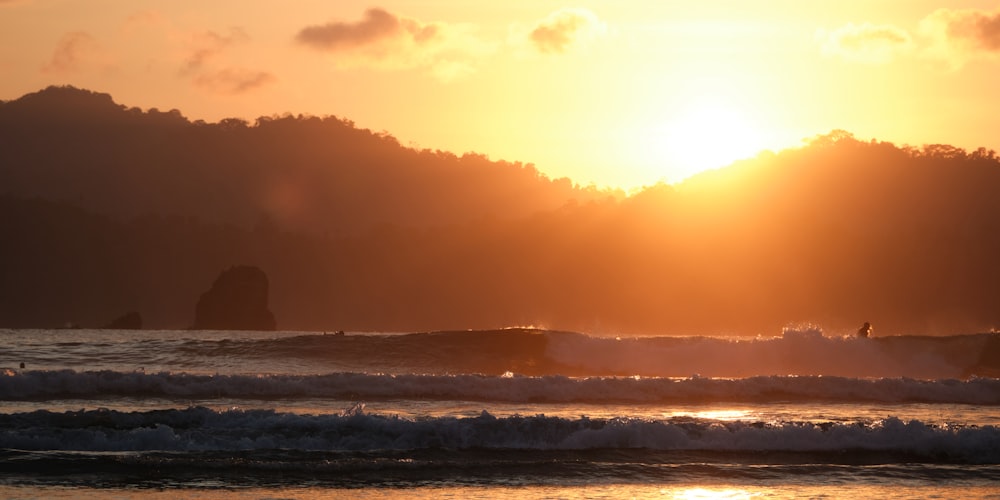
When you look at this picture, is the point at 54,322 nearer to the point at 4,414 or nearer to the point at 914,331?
the point at 914,331

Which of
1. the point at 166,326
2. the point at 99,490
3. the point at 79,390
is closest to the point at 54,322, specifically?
the point at 166,326

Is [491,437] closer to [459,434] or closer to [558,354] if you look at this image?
[459,434]

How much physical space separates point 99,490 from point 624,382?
1581 cm

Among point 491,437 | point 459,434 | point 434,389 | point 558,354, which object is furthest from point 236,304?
point 491,437

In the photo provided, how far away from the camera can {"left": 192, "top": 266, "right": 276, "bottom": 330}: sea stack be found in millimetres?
97812

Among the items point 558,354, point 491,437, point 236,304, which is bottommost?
point 491,437

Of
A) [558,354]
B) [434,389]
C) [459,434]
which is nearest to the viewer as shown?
[459,434]

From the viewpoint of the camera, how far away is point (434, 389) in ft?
92.5

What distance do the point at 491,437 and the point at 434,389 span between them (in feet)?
24.8

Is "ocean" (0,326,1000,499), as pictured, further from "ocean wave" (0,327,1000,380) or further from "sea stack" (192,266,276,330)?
"sea stack" (192,266,276,330)

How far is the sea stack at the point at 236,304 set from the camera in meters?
97.8

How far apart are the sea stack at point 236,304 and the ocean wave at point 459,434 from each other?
77483 mm

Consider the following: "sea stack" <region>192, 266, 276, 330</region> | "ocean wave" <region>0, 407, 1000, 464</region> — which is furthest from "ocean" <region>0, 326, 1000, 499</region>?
"sea stack" <region>192, 266, 276, 330</region>

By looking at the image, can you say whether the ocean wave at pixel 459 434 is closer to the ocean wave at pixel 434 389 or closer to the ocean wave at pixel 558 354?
the ocean wave at pixel 434 389
